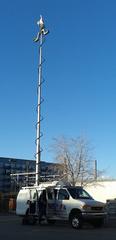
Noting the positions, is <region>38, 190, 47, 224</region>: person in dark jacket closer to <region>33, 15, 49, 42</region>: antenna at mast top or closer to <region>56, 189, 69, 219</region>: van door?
<region>56, 189, 69, 219</region>: van door

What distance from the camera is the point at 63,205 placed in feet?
92.0

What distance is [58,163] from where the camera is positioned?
68.9 metres

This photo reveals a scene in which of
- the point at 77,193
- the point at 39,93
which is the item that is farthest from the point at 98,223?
the point at 39,93

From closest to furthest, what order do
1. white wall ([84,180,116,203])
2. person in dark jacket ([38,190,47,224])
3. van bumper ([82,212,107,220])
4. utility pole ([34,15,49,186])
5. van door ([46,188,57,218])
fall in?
van bumper ([82,212,107,220]), van door ([46,188,57,218]), person in dark jacket ([38,190,47,224]), utility pole ([34,15,49,186]), white wall ([84,180,116,203])

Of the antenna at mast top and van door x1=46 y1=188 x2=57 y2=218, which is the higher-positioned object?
the antenna at mast top

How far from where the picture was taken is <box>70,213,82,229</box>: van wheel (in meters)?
26.8

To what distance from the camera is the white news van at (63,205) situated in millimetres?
27000

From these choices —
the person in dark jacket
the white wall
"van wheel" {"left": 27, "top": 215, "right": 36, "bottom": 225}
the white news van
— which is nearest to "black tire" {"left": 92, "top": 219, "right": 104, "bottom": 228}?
the white news van

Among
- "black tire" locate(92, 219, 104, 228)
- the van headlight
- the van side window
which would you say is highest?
the van side window

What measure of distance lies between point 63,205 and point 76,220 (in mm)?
1332

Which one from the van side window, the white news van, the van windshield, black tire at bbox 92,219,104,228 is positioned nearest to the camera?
the white news van

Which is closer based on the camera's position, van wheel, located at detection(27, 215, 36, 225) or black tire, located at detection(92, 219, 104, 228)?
black tire, located at detection(92, 219, 104, 228)

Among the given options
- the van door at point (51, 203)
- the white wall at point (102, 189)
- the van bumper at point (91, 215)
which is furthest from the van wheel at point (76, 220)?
the white wall at point (102, 189)

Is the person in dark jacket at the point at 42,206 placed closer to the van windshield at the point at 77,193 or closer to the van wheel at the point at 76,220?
the van windshield at the point at 77,193
